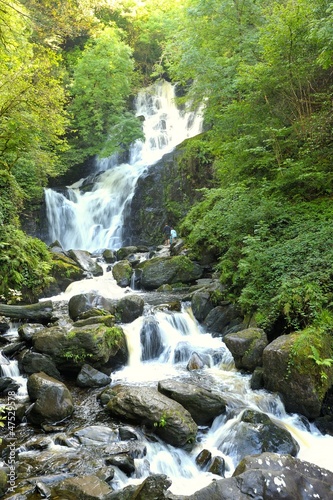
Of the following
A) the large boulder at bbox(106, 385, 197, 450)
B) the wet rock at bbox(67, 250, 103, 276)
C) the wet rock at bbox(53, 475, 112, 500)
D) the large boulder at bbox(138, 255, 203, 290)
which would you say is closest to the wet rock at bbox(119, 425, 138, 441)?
the large boulder at bbox(106, 385, 197, 450)

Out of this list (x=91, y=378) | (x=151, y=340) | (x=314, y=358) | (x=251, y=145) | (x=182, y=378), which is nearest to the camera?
(x=314, y=358)

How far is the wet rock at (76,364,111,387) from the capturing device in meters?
6.96

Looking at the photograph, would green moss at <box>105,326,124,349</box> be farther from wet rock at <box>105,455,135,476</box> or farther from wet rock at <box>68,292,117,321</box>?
wet rock at <box>105,455,135,476</box>

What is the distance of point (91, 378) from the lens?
6.99m

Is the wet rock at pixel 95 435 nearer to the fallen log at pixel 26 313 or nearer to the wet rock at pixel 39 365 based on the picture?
the wet rock at pixel 39 365

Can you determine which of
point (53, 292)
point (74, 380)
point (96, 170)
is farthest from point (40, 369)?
point (96, 170)

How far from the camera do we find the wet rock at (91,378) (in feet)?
22.8

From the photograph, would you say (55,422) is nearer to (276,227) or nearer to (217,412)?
(217,412)

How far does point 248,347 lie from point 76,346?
11.2 feet

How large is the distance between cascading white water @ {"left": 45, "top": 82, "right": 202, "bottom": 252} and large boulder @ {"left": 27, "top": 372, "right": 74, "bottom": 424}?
41.9 ft

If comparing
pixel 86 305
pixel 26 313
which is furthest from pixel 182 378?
pixel 26 313

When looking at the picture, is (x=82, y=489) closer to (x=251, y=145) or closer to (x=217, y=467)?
(x=217, y=467)

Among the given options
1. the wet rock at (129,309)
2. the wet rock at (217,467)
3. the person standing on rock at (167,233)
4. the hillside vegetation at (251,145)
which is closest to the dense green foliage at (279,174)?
the hillside vegetation at (251,145)

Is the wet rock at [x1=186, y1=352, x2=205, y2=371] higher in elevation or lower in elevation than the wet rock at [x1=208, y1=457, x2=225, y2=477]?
higher
